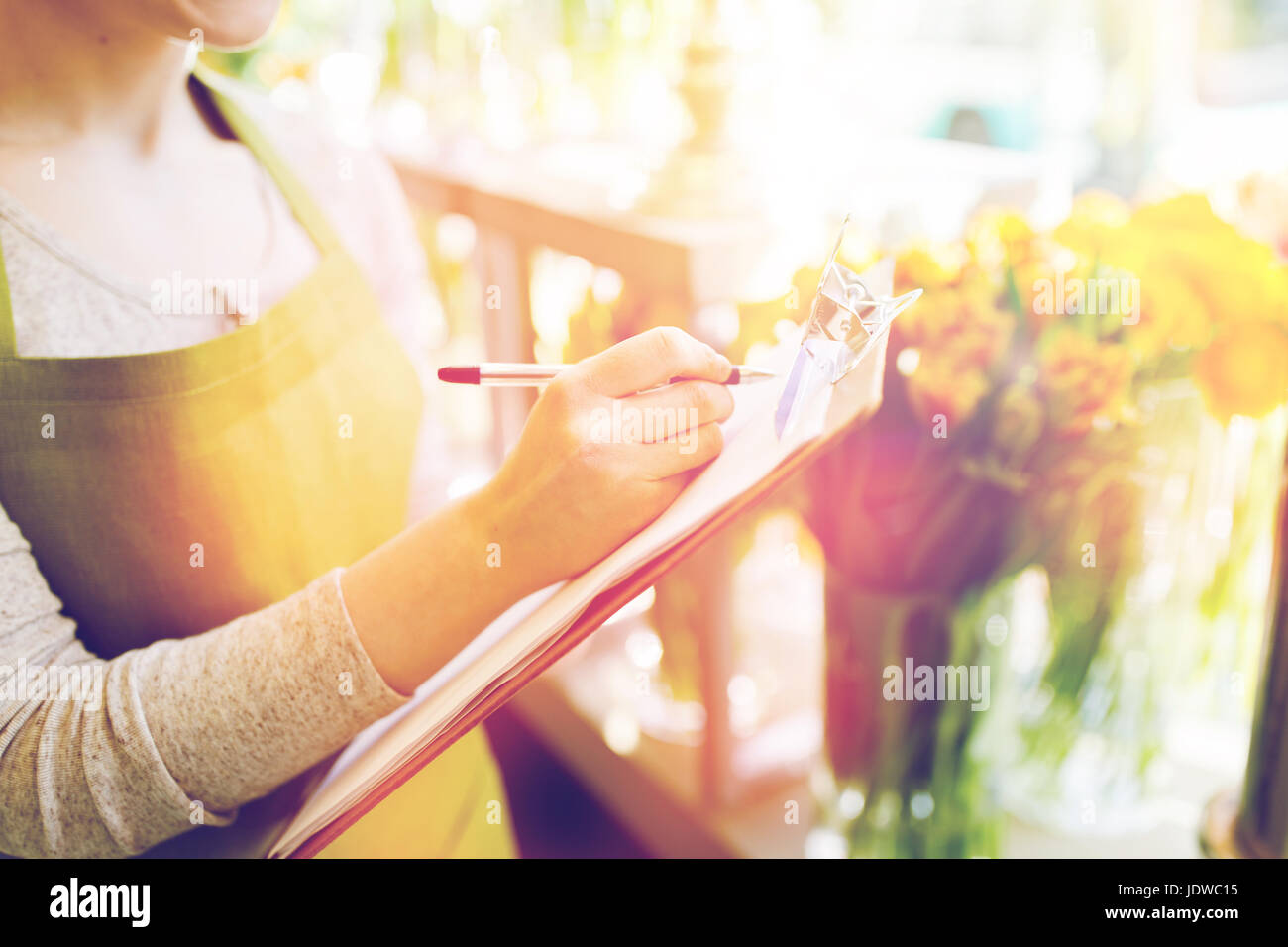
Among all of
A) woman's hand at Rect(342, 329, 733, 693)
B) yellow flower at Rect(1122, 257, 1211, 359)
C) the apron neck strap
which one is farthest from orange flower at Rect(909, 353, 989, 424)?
the apron neck strap

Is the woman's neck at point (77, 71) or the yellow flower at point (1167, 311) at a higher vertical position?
the woman's neck at point (77, 71)

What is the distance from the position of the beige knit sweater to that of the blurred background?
0.31 metres

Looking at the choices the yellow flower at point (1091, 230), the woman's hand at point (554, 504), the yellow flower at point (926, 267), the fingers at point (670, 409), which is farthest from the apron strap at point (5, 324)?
the yellow flower at point (1091, 230)

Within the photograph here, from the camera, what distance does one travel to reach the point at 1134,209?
0.70 meters

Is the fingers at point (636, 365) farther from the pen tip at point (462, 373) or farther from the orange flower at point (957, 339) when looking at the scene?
the orange flower at point (957, 339)

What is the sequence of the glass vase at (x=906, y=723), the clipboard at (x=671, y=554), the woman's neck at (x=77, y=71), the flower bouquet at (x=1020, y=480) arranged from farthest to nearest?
the glass vase at (x=906, y=723) < the flower bouquet at (x=1020, y=480) < the woman's neck at (x=77, y=71) < the clipboard at (x=671, y=554)

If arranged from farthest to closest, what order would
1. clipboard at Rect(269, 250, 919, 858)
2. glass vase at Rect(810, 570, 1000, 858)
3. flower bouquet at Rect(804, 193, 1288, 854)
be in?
glass vase at Rect(810, 570, 1000, 858) → flower bouquet at Rect(804, 193, 1288, 854) → clipboard at Rect(269, 250, 919, 858)

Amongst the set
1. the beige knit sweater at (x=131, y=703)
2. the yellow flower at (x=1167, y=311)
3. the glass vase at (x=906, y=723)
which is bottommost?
the glass vase at (x=906, y=723)

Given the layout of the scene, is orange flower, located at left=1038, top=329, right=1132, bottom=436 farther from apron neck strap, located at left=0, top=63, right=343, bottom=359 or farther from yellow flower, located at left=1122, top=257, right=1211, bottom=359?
apron neck strap, located at left=0, top=63, right=343, bottom=359

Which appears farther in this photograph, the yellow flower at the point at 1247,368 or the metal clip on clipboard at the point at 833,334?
the yellow flower at the point at 1247,368

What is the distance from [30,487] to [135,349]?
10cm

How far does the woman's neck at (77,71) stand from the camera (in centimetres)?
54

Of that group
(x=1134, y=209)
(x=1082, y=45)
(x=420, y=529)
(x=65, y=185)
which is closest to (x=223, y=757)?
(x=420, y=529)

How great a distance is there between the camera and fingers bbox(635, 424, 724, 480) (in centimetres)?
48
